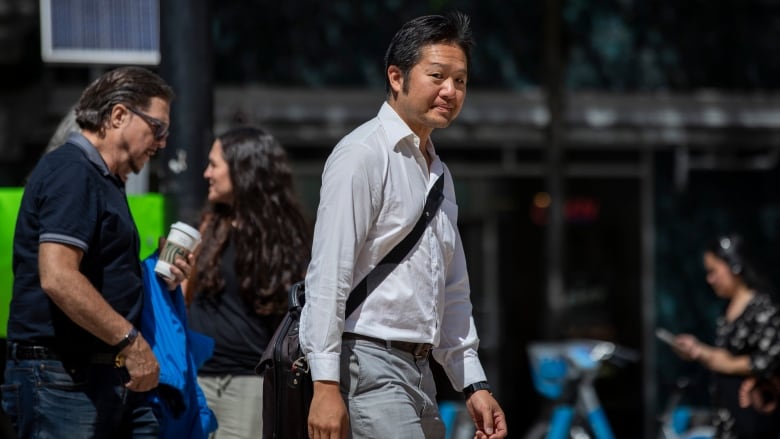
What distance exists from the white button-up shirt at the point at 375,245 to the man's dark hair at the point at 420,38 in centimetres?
14

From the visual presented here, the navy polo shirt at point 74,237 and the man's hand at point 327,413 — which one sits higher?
the navy polo shirt at point 74,237

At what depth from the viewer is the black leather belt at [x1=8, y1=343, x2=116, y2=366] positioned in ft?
12.3

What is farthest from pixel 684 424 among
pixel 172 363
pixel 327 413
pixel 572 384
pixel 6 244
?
pixel 327 413

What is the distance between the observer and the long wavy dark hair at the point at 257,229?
15.1 feet

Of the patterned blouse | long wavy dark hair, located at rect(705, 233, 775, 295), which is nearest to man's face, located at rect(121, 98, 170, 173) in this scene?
the patterned blouse

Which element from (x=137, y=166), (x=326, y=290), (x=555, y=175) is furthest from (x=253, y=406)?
(x=555, y=175)

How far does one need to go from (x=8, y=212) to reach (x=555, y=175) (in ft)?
18.3

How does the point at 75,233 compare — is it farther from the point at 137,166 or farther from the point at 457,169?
the point at 457,169

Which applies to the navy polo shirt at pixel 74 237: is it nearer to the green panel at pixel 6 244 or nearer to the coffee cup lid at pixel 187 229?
the coffee cup lid at pixel 187 229

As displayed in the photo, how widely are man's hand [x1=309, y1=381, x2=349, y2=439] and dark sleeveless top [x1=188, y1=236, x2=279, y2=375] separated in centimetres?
139

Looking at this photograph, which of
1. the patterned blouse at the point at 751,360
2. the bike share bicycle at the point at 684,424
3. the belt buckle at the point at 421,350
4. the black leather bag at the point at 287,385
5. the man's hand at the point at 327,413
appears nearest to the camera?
the man's hand at the point at 327,413

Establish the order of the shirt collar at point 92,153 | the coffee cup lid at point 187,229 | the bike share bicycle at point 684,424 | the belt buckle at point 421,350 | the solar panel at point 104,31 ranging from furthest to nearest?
the bike share bicycle at point 684,424 < the solar panel at point 104,31 < the coffee cup lid at point 187,229 < the shirt collar at point 92,153 < the belt buckle at point 421,350

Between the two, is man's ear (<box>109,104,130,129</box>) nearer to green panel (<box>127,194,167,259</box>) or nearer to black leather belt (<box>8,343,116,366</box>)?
black leather belt (<box>8,343,116,366</box>)

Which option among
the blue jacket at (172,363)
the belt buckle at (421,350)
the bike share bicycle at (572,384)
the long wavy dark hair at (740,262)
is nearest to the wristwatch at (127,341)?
the blue jacket at (172,363)
